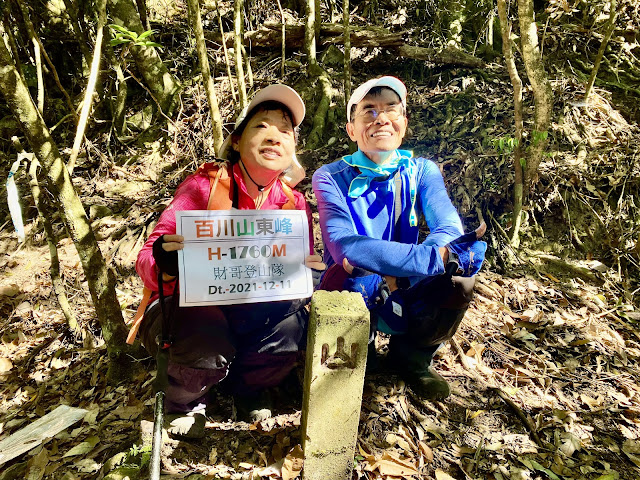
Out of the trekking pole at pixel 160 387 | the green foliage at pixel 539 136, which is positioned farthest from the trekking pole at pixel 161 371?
the green foliage at pixel 539 136

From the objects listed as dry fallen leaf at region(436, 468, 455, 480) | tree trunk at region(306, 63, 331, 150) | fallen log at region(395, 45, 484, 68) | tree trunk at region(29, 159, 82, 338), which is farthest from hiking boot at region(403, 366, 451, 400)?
fallen log at region(395, 45, 484, 68)

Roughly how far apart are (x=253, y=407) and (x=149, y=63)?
15.9 feet

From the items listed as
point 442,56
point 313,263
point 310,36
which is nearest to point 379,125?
point 313,263

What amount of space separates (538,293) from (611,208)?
1316 mm

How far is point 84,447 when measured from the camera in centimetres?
222

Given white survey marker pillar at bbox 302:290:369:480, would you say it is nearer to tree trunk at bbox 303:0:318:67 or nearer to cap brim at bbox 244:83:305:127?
cap brim at bbox 244:83:305:127

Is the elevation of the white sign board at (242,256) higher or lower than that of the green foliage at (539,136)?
lower

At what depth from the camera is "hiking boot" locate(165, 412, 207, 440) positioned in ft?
6.81

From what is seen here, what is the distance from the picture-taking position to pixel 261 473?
6.35ft

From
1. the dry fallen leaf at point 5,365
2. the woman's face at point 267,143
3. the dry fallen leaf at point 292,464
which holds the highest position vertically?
the woman's face at point 267,143

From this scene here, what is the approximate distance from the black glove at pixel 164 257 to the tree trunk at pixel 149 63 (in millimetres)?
4003

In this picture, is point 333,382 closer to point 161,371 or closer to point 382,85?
point 161,371

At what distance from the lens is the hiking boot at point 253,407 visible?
2283mm

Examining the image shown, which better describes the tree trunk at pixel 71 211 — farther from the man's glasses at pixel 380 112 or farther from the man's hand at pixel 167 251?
the man's glasses at pixel 380 112
